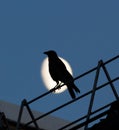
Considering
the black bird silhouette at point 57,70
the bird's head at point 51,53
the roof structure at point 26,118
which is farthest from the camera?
the roof structure at point 26,118

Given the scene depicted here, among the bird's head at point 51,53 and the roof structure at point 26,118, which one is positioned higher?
the bird's head at point 51,53

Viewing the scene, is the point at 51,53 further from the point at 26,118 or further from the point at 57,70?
the point at 26,118

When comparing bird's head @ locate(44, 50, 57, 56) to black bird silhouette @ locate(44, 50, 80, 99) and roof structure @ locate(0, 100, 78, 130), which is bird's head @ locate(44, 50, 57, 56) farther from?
roof structure @ locate(0, 100, 78, 130)

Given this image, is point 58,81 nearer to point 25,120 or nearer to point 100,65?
point 25,120

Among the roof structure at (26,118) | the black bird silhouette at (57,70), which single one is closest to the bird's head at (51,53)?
the black bird silhouette at (57,70)

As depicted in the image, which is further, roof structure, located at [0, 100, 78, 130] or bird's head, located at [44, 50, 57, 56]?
roof structure, located at [0, 100, 78, 130]

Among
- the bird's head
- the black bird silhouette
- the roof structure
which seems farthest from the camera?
the roof structure

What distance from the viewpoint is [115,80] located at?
247 inches

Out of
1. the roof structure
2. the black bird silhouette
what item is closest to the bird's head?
the black bird silhouette

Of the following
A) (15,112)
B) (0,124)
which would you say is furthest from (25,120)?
(0,124)

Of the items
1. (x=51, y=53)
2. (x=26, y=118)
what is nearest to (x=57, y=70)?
(x=51, y=53)

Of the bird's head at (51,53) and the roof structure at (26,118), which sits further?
the roof structure at (26,118)

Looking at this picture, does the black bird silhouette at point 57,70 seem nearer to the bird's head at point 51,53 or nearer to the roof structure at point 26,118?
the bird's head at point 51,53

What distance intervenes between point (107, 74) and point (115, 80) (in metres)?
0.27
